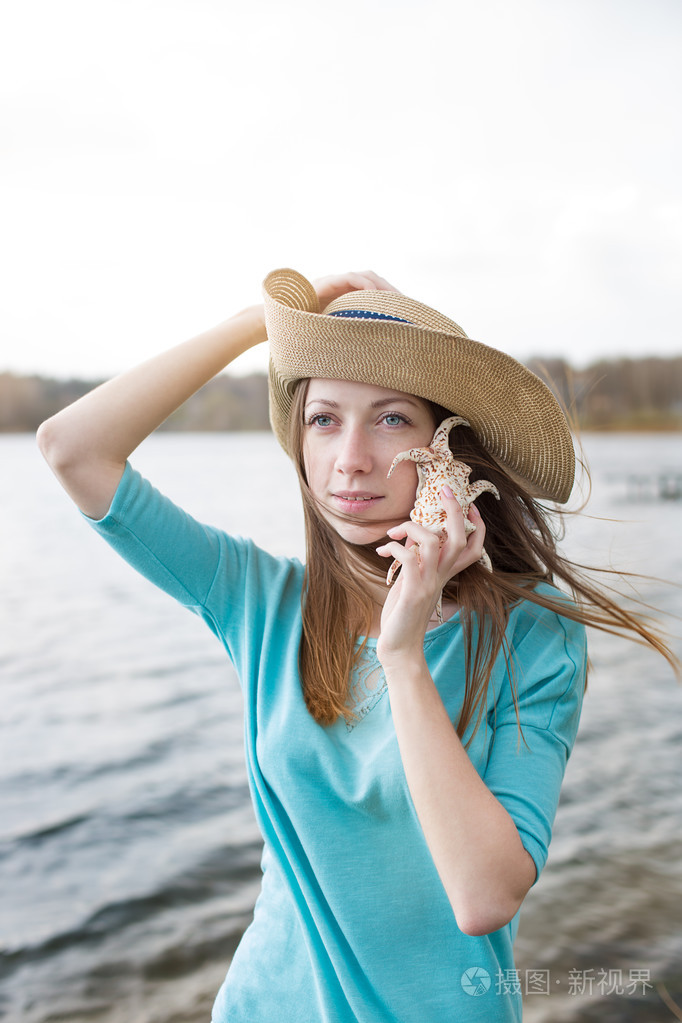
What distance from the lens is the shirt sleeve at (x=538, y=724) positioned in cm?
115

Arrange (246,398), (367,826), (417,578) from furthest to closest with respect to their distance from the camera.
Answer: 1. (246,398)
2. (367,826)
3. (417,578)

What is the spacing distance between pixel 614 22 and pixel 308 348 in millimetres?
11565

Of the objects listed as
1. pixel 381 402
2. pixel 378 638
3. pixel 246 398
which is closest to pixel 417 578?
pixel 378 638

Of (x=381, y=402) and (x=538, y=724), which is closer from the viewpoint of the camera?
(x=538, y=724)

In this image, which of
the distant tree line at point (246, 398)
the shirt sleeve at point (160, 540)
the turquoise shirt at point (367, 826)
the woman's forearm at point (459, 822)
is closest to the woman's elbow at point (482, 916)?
the woman's forearm at point (459, 822)

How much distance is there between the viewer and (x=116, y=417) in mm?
1447

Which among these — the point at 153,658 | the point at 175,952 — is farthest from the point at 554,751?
the point at 153,658

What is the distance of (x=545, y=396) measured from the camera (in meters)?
1.43

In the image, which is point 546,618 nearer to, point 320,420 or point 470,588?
point 470,588

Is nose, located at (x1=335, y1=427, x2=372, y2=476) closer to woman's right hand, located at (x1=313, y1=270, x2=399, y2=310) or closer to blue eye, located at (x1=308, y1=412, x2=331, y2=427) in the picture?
blue eye, located at (x1=308, y1=412, x2=331, y2=427)

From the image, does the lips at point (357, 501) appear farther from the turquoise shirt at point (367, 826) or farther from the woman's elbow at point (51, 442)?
the woman's elbow at point (51, 442)

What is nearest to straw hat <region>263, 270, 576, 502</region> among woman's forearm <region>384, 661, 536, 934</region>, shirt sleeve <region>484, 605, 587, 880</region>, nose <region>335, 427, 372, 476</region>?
nose <region>335, 427, 372, 476</region>

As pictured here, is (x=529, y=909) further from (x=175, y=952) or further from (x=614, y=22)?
(x=614, y=22)

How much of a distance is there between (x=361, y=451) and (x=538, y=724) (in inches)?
21.6
